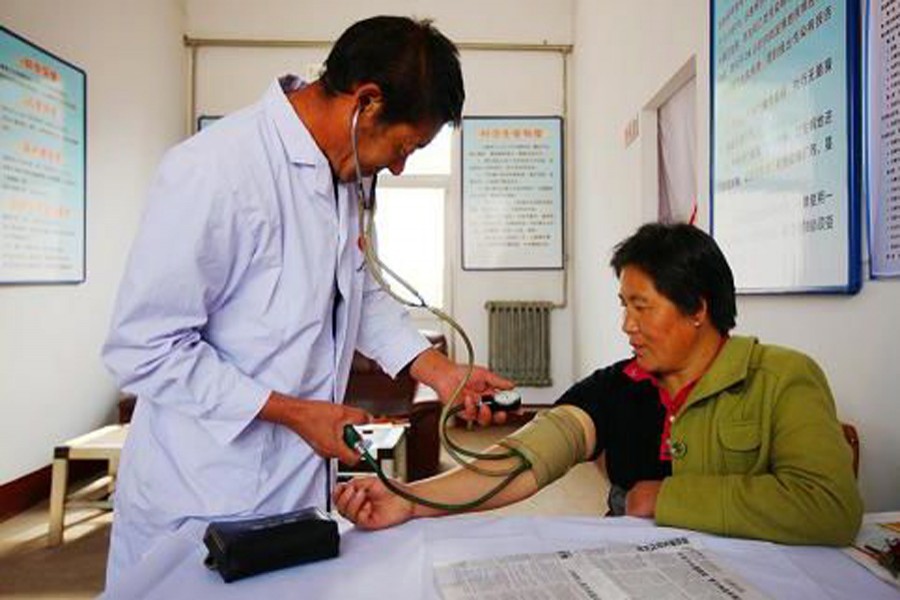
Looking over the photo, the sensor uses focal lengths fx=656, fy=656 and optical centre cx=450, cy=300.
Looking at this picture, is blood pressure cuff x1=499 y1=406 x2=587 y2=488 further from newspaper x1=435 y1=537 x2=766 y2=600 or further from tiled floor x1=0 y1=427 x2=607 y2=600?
tiled floor x1=0 y1=427 x2=607 y2=600

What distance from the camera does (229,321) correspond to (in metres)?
0.94

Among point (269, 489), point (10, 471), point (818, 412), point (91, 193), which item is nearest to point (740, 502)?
point (818, 412)

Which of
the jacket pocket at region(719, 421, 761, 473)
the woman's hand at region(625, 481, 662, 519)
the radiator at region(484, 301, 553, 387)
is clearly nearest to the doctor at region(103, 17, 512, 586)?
the woman's hand at region(625, 481, 662, 519)

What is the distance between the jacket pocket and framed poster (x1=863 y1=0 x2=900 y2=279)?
0.50 m

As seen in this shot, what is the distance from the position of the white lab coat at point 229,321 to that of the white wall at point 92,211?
86.2 inches

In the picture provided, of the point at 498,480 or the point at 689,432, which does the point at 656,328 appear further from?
the point at 498,480

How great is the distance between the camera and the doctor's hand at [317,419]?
868 millimetres

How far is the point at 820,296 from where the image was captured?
1498 millimetres

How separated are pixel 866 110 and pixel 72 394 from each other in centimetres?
337

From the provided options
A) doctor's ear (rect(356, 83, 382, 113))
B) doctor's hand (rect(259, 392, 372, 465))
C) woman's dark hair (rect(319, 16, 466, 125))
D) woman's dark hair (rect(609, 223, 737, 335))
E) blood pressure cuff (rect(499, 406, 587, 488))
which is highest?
woman's dark hair (rect(319, 16, 466, 125))

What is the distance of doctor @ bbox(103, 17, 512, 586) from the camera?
2.81 feet

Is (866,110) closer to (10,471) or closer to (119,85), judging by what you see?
(10,471)

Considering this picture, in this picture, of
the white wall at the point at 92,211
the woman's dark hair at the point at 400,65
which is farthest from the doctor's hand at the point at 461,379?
the white wall at the point at 92,211

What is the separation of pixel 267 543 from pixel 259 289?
38 cm
